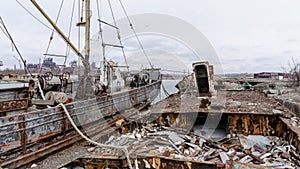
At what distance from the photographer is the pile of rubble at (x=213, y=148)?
4402 mm

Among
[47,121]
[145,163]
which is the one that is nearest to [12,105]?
[47,121]

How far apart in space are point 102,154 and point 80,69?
210 inches

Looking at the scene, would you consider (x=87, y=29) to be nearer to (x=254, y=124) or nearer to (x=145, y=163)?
(x=145, y=163)

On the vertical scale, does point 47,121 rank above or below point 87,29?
below

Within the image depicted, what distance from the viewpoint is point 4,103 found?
617cm

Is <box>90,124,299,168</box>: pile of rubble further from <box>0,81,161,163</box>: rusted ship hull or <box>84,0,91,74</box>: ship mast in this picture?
<box>84,0,91,74</box>: ship mast

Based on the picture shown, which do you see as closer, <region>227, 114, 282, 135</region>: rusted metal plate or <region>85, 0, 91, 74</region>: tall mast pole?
<region>227, 114, 282, 135</region>: rusted metal plate

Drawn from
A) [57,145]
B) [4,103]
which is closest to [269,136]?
[57,145]

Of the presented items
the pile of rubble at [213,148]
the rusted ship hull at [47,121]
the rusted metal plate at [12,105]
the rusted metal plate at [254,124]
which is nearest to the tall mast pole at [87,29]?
the rusted ship hull at [47,121]

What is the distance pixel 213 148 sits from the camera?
507cm

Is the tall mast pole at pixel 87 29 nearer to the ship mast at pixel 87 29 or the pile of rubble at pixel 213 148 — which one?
the ship mast at pixel 87 29

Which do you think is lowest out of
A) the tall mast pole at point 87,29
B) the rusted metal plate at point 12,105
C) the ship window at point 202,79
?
the rusted metal plate at point 12,105

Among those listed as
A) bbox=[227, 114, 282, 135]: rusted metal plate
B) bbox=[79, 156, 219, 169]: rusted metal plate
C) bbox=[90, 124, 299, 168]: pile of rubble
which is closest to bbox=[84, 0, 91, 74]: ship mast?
bbox=[90, 124, 299, 168]: pile of rubble

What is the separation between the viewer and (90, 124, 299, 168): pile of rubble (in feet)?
14.4
